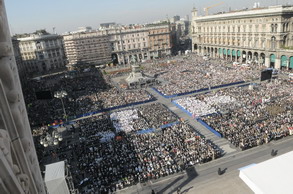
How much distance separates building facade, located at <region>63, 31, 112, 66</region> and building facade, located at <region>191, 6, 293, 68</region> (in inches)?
1733

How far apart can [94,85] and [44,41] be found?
2236 inches

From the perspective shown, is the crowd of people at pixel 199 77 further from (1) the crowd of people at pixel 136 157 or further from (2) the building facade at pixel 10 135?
(2) the building facade at pixel 10 135

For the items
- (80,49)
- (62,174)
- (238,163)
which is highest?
(80,49)

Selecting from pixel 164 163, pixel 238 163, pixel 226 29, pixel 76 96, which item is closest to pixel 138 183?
pixel 164 163

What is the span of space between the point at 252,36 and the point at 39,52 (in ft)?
290

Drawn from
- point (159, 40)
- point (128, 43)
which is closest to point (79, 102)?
point (128, 43)

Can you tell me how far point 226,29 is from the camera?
80562 millimetres

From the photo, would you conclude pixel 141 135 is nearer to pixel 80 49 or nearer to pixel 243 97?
pixel 243 97

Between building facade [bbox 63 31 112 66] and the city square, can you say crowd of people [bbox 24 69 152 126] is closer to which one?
the city square

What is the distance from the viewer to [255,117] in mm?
30906

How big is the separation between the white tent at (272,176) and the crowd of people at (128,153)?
9.75 metres

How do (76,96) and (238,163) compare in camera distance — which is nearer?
(238,163)

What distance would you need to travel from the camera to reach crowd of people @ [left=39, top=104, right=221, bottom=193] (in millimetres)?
21469

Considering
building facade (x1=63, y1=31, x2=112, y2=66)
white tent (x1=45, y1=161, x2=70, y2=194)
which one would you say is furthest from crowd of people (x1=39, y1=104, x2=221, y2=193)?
building facade (x1=63, y1=31, x2=112, y2=66)
